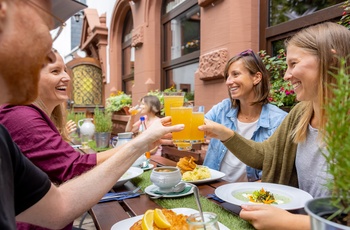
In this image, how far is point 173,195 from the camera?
147 cm

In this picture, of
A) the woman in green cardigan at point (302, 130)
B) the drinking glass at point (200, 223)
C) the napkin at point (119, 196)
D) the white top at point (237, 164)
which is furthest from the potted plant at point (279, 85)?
the drinking glass at point (200, 223)

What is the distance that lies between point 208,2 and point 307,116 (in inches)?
110

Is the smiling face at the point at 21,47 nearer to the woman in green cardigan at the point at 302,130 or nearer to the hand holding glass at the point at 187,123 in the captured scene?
the woman in green cardigan at the point at 302,130

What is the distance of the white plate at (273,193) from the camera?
1244mm

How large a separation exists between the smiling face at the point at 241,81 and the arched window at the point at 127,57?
5854mm

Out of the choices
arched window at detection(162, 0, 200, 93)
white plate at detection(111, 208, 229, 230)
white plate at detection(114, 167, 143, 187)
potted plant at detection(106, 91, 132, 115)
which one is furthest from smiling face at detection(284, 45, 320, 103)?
potted plant at detection(106, 91, 132, 115)

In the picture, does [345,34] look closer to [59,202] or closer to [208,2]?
[59,202]

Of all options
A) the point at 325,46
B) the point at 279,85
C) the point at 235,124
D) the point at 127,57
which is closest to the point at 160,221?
the point at 325,46

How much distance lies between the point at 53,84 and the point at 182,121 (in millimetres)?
871

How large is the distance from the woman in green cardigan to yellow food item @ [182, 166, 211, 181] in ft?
0.76

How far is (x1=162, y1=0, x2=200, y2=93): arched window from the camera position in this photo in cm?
507

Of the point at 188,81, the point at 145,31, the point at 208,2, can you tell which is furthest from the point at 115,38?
the point at 208,2

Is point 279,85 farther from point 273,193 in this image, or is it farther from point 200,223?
point 200,223

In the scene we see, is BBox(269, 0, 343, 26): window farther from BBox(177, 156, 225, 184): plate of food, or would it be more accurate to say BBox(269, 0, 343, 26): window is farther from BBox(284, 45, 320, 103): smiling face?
BBox(177, 156, 225, 184): plate of food
